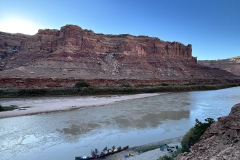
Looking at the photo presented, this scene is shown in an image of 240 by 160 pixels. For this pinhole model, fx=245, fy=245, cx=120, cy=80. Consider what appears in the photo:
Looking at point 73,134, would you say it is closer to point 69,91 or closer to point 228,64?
point 69,91

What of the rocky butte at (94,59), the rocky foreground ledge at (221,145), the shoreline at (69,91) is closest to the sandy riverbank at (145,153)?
the rocky foreground ledge at (221,145)

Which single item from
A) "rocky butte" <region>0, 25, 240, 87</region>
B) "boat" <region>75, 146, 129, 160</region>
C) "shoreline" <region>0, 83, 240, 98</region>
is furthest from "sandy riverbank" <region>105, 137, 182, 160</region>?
"rocky butte" <region>0, 25, 240, 87</region>

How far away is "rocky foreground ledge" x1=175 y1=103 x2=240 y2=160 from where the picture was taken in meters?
5.65

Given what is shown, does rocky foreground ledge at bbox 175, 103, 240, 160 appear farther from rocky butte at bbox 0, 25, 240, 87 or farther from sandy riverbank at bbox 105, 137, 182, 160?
rocky butte at bbox 0, 25, 240, 87

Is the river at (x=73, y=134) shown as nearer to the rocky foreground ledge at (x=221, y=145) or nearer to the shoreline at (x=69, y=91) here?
the rocky foreground ledge at (x=221, y=145)

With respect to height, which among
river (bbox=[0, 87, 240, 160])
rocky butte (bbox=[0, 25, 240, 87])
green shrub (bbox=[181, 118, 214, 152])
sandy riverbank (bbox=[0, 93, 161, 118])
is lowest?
river (bbox=[0, 87, 240, 160])

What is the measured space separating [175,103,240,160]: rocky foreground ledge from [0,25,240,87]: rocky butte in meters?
44.5

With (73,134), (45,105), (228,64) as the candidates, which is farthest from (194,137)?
(228,64)

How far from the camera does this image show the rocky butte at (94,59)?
201 feet

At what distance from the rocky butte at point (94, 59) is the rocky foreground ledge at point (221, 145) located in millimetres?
44497

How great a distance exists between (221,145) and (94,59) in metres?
71.5

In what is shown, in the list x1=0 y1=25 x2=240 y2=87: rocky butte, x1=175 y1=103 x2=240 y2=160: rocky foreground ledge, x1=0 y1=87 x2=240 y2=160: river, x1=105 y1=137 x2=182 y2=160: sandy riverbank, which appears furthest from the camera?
x1=0 y1=25 x2=240 y2=87: rocky butte

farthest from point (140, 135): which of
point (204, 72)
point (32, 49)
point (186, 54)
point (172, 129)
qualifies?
point (186, 54)

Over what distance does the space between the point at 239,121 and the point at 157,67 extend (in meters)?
78.7
